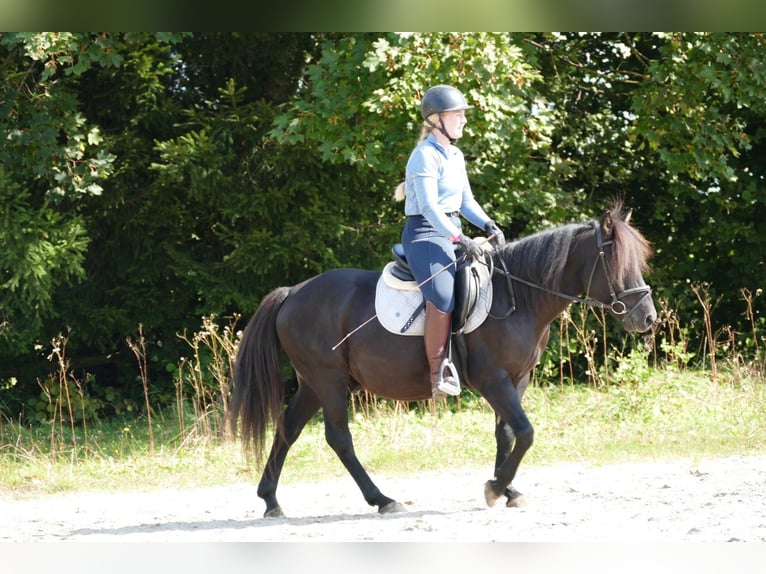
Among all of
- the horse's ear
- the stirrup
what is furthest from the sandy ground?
the horse's ear

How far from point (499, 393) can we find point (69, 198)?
24.5 ft

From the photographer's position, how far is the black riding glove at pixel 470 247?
5488mm

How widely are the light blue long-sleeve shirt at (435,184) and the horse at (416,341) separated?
0.53 meters

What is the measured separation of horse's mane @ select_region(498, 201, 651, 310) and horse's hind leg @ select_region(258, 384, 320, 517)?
166 cm

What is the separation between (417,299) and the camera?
19.1 feet

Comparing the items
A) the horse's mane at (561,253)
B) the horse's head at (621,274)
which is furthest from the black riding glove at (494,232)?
the horse's head at (621,274)

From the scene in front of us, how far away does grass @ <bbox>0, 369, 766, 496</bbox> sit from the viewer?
7926 millimetres

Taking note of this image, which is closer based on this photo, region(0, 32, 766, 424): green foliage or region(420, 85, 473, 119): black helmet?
region(420, 85, 473, 119): black helmet

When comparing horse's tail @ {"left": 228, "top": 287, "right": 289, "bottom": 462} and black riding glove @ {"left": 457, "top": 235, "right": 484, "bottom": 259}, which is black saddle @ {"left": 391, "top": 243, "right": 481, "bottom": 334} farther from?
horse's tail @ {"left": 228, "top": 287, "right": 289, "bottom": 462}

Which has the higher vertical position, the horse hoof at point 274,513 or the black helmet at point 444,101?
the black helmet at point 444,101

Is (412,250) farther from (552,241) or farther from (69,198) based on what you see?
(69,198)

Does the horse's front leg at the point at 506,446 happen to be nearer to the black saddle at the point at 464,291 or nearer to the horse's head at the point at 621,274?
the black saddle at the point at 464,291

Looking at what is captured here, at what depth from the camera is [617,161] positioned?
43.9ft
